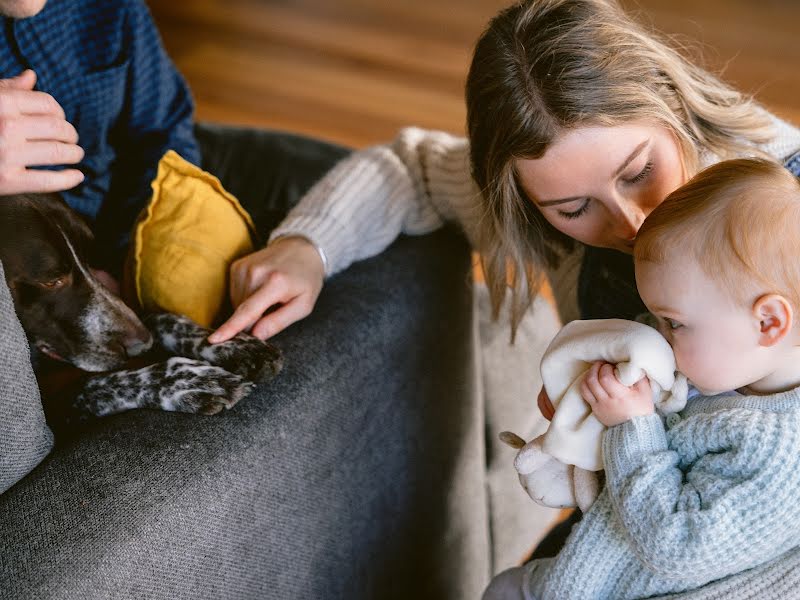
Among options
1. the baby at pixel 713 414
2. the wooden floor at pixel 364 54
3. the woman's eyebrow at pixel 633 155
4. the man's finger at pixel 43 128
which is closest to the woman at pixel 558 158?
the woman's eyebrow at pixel 633 155

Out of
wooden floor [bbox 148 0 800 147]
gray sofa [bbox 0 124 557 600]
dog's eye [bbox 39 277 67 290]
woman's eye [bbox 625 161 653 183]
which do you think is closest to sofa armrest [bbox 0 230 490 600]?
gray sofa [bbox 0 124 557 600]

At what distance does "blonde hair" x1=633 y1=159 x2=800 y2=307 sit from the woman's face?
6.0 inches

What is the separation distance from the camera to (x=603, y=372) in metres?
1.12

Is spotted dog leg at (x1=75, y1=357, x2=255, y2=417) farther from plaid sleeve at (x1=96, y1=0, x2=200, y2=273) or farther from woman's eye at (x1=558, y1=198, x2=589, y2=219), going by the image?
woman's eye at (x1=558, y1=198, x2=589, y2=219)

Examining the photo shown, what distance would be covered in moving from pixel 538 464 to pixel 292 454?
37 centimetres

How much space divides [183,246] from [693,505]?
0.89 metres

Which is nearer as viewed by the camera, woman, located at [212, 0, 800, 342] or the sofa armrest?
the sofa armrest

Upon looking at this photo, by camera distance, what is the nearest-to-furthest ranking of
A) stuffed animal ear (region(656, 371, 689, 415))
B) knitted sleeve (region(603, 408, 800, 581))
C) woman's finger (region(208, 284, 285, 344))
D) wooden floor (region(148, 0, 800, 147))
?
knitted sleeve (region(603, 408, 800, 581))
stuffed animal ear (region(656, 371, 689, 415))
woman's finger (region(208, 284, 285, 344))
wooden floor (region(148, 0, 800, 147))

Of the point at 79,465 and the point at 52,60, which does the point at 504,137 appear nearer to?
the point at 79,465

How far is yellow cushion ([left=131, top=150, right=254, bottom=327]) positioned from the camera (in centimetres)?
145

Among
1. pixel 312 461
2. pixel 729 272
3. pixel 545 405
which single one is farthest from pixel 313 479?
pixel 729 272

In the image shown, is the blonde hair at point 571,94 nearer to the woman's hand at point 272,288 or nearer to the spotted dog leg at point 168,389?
the woman's hand at point 272,288

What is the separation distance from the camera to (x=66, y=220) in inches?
57.6

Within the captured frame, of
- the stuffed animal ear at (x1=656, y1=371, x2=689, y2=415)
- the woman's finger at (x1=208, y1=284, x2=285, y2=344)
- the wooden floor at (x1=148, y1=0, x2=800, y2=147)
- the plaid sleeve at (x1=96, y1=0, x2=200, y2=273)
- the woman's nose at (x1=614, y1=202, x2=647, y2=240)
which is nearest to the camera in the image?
the stuffed animal ear at (x1=656, y1=371, x2=689, y2=415)
